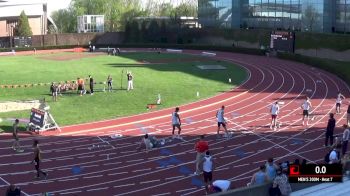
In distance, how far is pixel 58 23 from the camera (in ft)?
372

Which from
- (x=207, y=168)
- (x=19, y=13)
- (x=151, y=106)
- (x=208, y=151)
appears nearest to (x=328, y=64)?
(x=151, y=106)

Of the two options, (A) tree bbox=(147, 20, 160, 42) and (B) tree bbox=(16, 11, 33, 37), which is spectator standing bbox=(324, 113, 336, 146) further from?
(B) tree bbox=(16, 11, 33, 37)

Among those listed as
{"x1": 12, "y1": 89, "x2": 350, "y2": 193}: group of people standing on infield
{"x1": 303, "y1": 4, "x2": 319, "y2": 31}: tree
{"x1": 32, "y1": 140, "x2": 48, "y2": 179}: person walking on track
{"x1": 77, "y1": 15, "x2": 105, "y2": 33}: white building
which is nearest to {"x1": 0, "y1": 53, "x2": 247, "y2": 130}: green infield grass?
{"x1": 12, "y1": 89, "x2": 350, "y2": 193}: group of people standing on infield

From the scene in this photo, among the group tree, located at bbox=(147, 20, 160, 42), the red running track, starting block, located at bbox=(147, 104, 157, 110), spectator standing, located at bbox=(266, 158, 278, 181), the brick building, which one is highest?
the brick building

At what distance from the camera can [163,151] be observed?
23.1 m

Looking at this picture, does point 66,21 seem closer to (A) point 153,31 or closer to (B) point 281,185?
(A) point 153,31

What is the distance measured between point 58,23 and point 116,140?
92.2m

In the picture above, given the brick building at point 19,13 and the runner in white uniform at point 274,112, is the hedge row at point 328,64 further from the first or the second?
the brick building at point 19,13

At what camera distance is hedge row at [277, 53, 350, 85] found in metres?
45.4

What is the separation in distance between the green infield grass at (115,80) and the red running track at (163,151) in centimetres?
235

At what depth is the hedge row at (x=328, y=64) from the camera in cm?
4538

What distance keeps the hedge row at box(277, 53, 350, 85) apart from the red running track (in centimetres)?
987

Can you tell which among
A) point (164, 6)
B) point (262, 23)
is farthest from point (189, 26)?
point (164, 6)

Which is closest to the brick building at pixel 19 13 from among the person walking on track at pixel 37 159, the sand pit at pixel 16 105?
the sand pit at pixel 16 105
